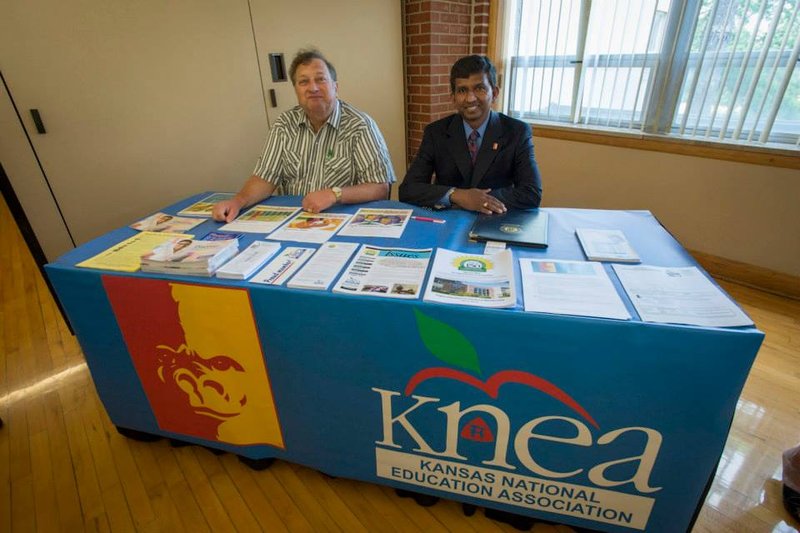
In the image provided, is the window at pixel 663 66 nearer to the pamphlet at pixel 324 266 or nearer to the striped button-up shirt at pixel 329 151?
the striped button-up shirt at pixel 329 151

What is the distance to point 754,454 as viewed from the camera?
1.42 m

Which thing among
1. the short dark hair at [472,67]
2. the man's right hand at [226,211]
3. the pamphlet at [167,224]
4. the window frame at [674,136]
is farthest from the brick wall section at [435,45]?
the pamphlet at [167,224]

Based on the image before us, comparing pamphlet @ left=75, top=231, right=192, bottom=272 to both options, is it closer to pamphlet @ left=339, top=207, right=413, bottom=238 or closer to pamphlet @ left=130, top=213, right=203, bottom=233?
pamphlet @ left=130, top=213, right=203, bottom=233

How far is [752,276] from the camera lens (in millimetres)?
2443

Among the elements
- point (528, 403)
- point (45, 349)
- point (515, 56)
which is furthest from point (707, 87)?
point (45, 349)

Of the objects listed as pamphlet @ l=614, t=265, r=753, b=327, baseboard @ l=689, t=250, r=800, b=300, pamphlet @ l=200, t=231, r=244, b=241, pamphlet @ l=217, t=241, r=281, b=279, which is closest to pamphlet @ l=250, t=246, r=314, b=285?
pamphlet @ l=217, t=241, r=281, b=279

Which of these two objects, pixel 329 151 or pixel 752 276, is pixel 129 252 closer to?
pixel 329 151

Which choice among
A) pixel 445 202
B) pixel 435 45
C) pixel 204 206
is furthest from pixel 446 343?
pixel 435 45

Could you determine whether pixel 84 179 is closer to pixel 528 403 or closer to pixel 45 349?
pixel 45 349

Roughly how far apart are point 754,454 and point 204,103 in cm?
308

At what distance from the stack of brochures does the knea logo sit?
0.60 metres

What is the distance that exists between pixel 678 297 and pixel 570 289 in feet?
0.81

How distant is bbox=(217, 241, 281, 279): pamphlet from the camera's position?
3.63ft

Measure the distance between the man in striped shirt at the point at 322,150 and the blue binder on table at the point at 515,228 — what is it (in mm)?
581
